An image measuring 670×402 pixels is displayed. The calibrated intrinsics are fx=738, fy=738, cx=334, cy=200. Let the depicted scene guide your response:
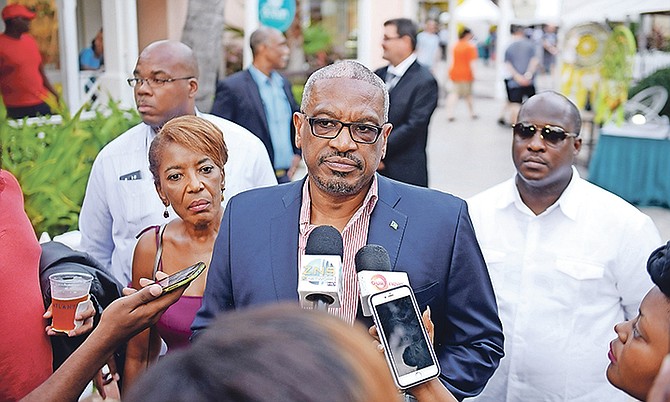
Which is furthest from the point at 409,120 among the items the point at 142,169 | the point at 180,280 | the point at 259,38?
the point at 180,280

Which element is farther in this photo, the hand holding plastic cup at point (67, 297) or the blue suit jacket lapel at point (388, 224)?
the blue suit jacket lapel at point (388, 224)

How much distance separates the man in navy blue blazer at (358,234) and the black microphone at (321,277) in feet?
1.11

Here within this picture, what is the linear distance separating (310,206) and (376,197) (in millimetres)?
225

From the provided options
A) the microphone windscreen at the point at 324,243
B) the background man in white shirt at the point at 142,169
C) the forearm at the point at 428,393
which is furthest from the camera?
the background man in white shirt at the point at 142,169

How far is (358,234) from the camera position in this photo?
7.75 ft

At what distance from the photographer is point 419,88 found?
251 inches

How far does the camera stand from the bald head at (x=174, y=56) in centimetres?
398

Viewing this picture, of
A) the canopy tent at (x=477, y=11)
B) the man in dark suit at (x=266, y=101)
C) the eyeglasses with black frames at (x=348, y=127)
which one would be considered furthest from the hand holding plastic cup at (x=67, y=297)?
the canopy tent at (x=477, y=11)

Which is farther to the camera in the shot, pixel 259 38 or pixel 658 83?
pixel 658 83

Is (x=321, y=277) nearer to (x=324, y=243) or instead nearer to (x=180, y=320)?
(x=324, y=243)

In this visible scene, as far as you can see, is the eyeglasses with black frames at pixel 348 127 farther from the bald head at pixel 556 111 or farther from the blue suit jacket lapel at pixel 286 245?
the bald head at pixel 556 111

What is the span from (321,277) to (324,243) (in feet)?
0.47

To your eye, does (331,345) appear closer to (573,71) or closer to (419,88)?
(419,88)

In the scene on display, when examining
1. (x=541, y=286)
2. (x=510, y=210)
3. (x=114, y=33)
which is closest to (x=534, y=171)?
(x=510, y=210)
